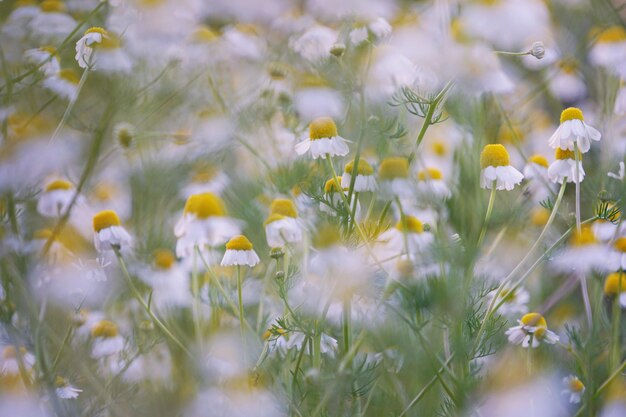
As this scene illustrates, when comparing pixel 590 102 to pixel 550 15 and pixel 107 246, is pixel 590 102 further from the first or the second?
pixel 107 246

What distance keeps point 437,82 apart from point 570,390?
0.41 metres

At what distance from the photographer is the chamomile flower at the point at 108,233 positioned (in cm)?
90

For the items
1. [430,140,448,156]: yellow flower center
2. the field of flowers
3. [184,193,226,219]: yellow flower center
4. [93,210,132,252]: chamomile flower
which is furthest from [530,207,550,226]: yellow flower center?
Result: [93,210,132,252]: chamomile flower

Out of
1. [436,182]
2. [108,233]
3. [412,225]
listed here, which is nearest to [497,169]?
[412,225]

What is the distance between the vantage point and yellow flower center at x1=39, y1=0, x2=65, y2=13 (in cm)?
119

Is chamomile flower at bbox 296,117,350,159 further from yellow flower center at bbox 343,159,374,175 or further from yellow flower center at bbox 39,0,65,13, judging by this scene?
yellow flower center at bbox 39,0,65,13

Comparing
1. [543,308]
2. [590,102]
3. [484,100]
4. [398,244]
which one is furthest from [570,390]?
[590,102]

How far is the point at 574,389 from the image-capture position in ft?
2.97

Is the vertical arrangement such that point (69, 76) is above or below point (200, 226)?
above

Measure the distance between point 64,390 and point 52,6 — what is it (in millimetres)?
631

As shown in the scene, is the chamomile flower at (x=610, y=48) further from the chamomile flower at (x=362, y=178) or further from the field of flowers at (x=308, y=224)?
the chamomile flower at (x=362, y=178)

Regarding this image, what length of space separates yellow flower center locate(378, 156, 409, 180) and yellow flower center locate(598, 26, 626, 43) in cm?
73

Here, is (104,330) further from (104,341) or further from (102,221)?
(102,221)

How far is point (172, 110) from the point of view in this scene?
Answer: 1.39 meters
